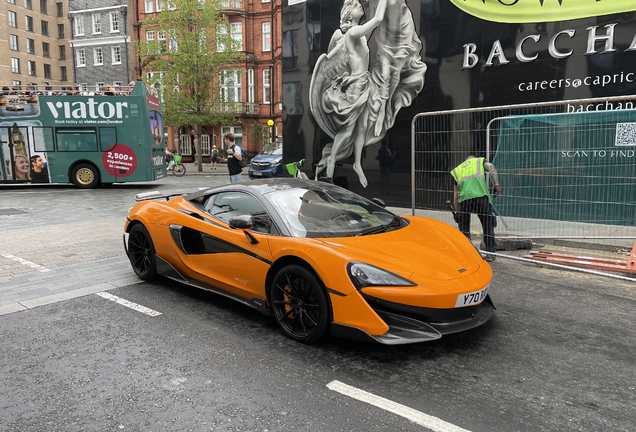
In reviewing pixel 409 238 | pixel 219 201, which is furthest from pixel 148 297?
pixel 409 238

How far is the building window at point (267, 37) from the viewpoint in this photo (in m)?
40.4

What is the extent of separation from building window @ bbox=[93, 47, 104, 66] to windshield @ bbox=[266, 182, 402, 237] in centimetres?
5108

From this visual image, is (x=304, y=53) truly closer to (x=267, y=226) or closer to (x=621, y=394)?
(x=267, y=226)

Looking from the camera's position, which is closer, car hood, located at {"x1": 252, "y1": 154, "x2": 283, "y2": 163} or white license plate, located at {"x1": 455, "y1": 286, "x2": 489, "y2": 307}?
white license plate, located at {"x1": 455, "y1": 286, "x2": 489, "y2": 307}

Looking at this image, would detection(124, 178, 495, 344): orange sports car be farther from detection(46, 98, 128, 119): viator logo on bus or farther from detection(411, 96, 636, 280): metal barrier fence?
detection(46, 98, 128, 119): viator logo on bus

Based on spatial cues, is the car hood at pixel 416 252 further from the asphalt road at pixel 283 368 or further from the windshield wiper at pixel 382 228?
the asphalt road at pixel 283 368

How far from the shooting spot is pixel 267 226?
4.11 metres

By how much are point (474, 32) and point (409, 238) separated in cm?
719

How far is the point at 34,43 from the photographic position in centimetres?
5931

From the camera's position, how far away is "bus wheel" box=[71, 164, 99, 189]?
1769cm

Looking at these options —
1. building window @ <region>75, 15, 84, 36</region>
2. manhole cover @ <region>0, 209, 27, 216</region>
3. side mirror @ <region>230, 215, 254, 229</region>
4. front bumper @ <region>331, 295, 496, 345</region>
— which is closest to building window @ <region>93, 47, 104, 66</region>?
building window @ <region>75, 15, 84, 36</region>

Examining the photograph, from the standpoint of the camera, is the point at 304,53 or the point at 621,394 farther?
the point at 304,53

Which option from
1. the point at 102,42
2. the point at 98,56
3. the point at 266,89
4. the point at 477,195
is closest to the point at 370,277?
the point at 477,195

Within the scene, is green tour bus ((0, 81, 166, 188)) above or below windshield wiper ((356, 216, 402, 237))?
above
